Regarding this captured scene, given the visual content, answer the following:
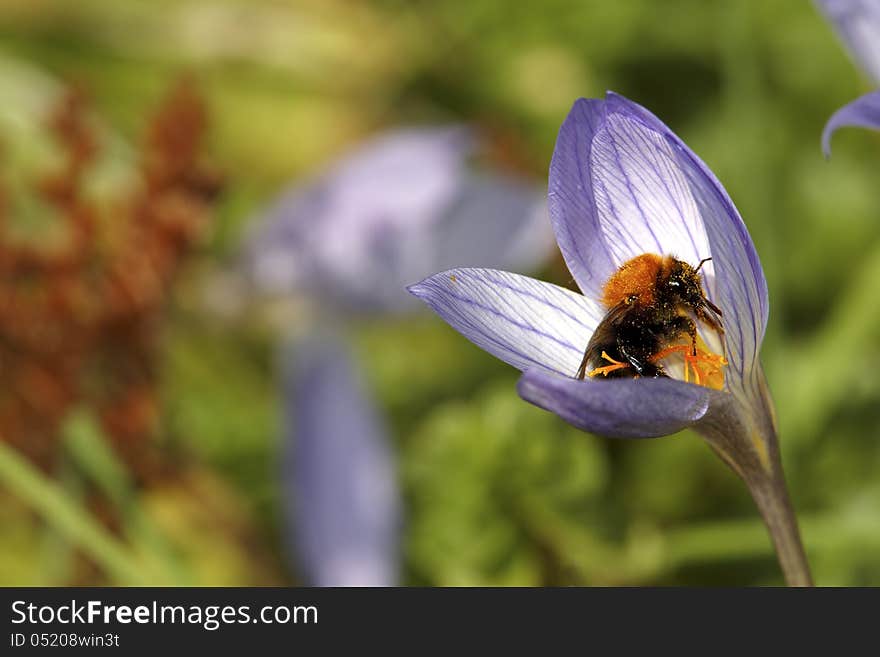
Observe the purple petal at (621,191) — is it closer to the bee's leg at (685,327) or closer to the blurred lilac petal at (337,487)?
the bee's leg at (685,327)

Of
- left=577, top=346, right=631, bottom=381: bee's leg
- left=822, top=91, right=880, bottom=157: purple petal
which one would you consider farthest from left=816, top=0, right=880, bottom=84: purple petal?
left=577, top=346, right=631, bottom=381: bee's leg

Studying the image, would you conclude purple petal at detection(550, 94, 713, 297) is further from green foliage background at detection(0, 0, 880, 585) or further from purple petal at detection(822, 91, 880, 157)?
green foliage background at detection(0, 0, 880, 585)

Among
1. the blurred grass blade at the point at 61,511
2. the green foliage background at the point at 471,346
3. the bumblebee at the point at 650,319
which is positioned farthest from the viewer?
the green foliage background at the point at 471,346

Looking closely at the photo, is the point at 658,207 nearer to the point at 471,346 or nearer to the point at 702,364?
the point at 702,364

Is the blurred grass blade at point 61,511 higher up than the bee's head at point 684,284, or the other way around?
the blurred grass blade at point 61,511

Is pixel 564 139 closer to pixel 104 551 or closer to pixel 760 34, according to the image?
pixel 104 551

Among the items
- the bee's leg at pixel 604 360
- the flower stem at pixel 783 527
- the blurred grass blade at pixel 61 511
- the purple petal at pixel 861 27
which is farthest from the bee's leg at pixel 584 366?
the blurred grass blade at pixel 61 511
